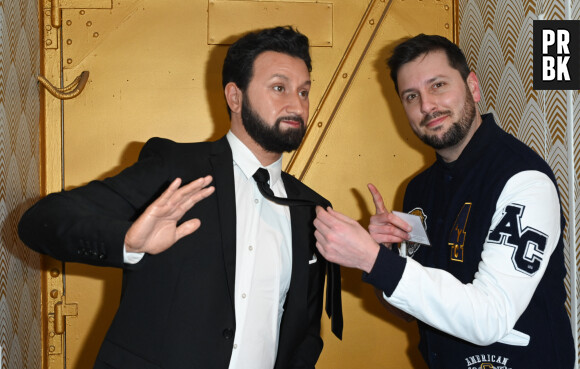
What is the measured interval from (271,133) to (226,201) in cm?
34

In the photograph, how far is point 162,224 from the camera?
1.42 metres

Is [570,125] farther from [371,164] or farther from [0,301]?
[0,301]

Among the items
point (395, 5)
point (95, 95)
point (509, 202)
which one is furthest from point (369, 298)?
point (95, 95)

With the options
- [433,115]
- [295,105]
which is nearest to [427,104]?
[433,115]

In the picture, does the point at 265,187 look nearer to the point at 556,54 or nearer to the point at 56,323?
the point at 556,54

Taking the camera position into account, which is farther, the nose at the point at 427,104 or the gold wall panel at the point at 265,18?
the gold wall panel at the point at 265,18

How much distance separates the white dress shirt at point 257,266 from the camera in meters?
1.82

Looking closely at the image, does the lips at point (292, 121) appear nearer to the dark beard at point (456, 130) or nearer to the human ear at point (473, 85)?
the dark beard at point (456, 130)

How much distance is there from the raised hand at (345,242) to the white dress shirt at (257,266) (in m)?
0.31

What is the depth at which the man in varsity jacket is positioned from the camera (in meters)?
1.58

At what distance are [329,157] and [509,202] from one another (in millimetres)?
1324

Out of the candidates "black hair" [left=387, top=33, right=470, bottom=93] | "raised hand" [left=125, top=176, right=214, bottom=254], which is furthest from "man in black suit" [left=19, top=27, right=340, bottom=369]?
"black hair" [left=387, top=33, right=470, bottom=93]

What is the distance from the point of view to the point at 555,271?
69.8 inches

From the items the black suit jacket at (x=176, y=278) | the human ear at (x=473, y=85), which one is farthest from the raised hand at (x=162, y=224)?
the human ear at (x=473, y=85)
